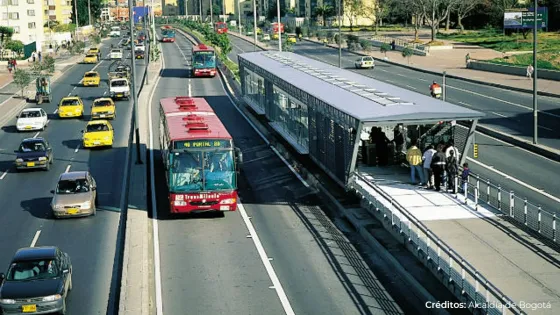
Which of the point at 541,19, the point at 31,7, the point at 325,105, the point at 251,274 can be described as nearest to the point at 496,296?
the point at 251,274

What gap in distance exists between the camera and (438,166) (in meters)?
24.9

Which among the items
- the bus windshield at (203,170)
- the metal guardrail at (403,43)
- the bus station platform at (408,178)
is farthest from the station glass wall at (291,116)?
the metal guardrail at (403,43)

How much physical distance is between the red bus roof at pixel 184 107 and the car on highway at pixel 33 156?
5686mm

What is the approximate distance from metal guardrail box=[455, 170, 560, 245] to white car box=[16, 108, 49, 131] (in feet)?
104

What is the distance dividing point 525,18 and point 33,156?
7011 centimetres

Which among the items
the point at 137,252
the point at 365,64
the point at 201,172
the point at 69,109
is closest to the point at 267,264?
the point at 137,252

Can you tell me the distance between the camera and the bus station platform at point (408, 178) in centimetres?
1725

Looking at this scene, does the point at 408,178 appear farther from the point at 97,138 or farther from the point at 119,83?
the point at 119,83

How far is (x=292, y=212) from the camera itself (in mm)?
28172

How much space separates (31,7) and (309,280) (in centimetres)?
12318

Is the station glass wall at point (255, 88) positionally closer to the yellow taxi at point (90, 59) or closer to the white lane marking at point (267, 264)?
the white lane marking at point (267, 264)

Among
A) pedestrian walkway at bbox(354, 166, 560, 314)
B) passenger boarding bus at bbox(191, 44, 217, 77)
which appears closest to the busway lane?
pedestrian walkway at bbox(354, 166, 560, 314)

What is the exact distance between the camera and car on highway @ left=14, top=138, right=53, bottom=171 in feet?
123

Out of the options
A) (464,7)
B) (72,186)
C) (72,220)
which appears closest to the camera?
(72,220)
